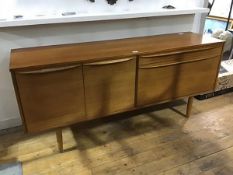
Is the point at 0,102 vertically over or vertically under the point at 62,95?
under

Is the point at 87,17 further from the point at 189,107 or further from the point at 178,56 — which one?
the point at 189,107

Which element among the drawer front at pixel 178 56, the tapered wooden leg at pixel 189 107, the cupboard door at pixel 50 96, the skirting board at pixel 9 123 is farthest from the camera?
the tapered wooden leg at pixel 189 107

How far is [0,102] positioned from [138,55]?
1142mm

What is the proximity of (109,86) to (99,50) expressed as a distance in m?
0.27

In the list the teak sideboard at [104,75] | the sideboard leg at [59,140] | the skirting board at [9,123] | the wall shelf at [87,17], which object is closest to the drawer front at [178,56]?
the teak sideboard at [104,75]

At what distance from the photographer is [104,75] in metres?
1.48

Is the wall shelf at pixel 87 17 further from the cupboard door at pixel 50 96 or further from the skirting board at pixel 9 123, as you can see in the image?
the skirting board at pixel 9 123

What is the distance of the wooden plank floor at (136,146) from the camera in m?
1.57

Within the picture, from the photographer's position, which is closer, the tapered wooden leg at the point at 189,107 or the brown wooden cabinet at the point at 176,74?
the brown wooden cabinet at the point at 176,74

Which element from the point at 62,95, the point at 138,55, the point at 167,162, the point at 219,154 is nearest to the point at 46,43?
the point at 62,95

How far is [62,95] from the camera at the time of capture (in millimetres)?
1417

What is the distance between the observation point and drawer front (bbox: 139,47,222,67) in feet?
5.14

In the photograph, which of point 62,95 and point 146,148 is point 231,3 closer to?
point 146,148

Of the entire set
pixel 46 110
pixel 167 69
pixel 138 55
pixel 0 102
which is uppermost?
pixel 138 55
